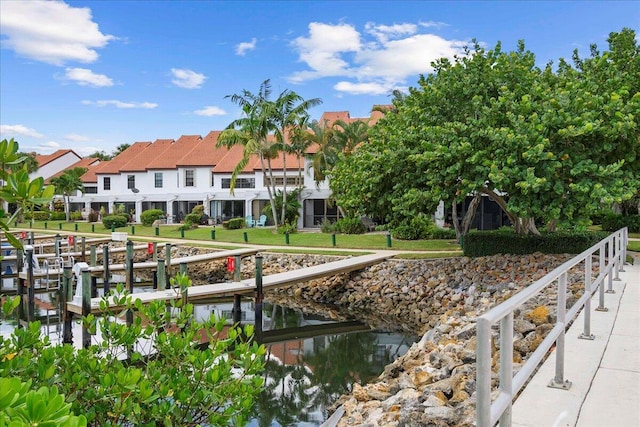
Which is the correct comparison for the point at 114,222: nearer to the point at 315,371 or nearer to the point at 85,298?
the point at 85,298

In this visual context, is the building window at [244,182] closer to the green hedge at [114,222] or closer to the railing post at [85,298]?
the green hedge at [114,222]

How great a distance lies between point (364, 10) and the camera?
25.3 metres

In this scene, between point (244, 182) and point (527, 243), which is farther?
point (244, 182)

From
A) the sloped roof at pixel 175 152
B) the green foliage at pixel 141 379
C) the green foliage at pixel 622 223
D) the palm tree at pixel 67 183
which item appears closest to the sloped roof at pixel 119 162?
the palm tree at pixel 67 183

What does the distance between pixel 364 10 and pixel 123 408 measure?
2477 centimetres

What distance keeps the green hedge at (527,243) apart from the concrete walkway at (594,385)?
376 inches

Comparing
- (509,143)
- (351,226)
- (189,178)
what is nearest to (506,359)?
(509,143)

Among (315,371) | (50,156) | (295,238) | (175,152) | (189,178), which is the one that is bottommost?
(315,371)

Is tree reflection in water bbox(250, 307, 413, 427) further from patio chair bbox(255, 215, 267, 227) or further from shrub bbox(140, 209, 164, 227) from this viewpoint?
shrub bbox(140, 209, 164, 227)

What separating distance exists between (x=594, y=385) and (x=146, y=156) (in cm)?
4568

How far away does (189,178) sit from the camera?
139 feet

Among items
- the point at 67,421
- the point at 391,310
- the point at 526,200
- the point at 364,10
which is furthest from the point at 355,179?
the point at 67,421

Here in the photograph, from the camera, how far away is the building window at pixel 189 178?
42312 millimetres

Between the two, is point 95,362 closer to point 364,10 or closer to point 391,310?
point 391,310
